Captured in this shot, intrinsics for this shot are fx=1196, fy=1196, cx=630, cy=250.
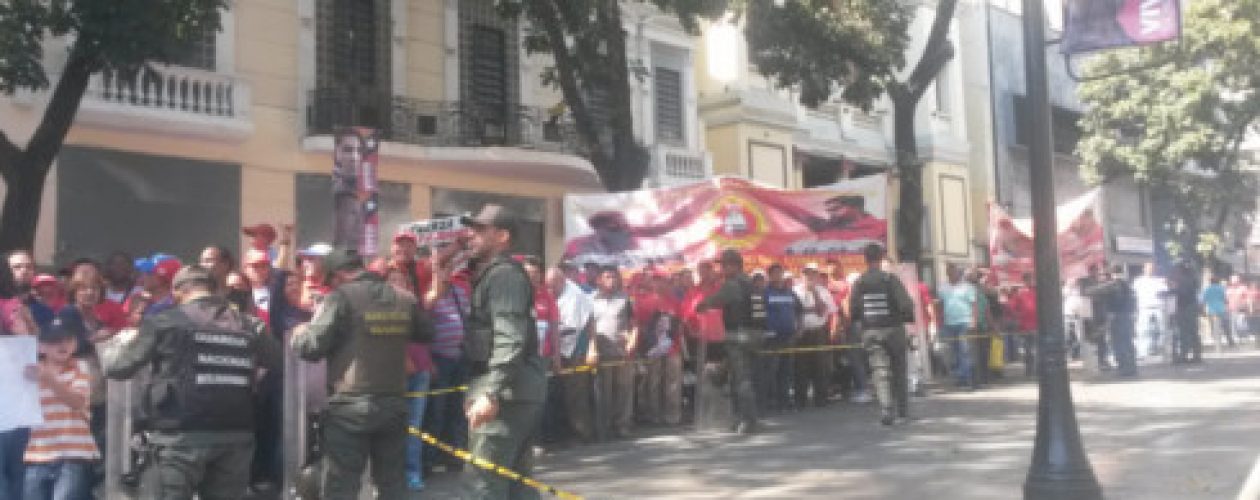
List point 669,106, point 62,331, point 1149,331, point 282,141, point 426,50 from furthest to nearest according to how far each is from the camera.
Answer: point 669,106 → point 1149,331 → point 426,50 → point 282,141 → point 62,331

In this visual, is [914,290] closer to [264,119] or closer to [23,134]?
[264,119]

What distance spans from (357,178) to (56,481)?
6.23 metres

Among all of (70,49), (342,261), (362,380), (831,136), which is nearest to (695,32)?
(70,49)

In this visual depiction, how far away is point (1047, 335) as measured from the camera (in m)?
7.40

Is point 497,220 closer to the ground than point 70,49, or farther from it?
closer to the ground

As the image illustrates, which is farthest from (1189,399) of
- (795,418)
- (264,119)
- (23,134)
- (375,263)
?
(23,134)

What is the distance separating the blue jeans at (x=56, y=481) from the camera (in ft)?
20.9

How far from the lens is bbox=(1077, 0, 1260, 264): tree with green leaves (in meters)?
26.6

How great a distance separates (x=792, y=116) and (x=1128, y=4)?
18563 mm

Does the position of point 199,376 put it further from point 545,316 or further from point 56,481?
point 545,316

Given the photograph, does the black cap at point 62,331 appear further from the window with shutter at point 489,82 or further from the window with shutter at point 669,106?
the window with shutter at point 669,106

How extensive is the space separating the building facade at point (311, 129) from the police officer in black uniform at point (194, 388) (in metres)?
9.25

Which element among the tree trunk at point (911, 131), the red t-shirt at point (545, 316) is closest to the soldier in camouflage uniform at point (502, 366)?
the red t-shirt at point (545, 316)

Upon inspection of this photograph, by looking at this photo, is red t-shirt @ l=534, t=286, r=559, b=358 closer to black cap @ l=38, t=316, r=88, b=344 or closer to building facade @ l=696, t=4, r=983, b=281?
black cap @ l=38, t=316, r=88, b=344
